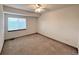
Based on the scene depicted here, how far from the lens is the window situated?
4645 millimetres

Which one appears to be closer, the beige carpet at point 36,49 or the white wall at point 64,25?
the beige carpet at point 36,49

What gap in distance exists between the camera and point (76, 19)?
321cm

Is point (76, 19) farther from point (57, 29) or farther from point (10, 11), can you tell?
point (10, 11)

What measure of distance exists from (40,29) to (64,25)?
Result: 290 cm

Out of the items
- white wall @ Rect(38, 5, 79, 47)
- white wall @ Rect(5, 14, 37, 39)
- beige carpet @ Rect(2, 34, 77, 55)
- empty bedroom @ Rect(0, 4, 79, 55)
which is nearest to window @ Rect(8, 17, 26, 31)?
empty bedroom @ Rect(0, 4, 79, 55)

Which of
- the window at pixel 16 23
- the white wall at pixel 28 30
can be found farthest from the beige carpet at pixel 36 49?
the window at pixel 16 23

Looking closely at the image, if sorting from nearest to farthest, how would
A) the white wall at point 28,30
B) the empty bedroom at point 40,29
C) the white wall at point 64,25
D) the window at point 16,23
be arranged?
1. the empty bedroom at point 40,29
2. the white wall at point 64,25
3. the white wall at point 28,30
4. the window at point 16,23

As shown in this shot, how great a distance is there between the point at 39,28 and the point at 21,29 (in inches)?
68.0

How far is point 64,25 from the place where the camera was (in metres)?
3.85

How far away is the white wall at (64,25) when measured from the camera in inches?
129

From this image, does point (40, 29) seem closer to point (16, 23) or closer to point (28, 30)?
point (28, 30)

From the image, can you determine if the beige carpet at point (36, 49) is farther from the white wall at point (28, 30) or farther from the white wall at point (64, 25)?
the white wall at point (28, 30)

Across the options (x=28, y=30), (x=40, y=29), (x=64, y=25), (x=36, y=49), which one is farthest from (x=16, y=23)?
(x=64, y=25)

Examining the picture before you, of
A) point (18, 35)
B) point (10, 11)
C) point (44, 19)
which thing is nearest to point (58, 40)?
point (44, 19)
